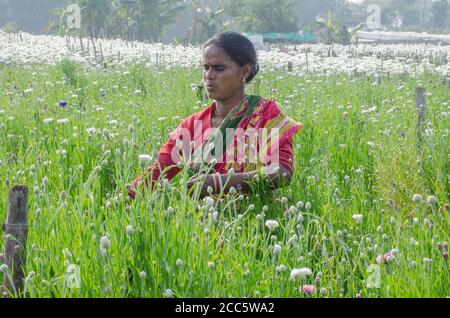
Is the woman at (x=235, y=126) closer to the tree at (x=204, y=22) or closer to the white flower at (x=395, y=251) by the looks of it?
the white flower at (x=395, y=251)

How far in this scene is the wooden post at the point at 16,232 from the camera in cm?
236

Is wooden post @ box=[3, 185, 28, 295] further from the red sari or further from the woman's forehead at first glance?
the woman's forehead

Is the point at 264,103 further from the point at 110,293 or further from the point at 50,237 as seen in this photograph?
the point at 110,293

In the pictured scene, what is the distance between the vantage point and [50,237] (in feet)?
8.71

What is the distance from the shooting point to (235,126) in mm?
3730

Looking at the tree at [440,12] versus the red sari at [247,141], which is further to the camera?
the tree at [440,12]

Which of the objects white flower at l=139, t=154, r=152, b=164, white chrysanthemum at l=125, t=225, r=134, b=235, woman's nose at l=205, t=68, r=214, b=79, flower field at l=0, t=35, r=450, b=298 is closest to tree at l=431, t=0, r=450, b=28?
flower field at l=0, t=35, r=450, b=298

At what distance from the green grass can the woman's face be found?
421mm

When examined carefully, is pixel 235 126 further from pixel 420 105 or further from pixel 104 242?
pixel 420 105

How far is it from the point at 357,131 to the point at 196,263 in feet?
11.1

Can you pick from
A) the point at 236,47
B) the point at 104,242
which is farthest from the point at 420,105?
the point at 104,242

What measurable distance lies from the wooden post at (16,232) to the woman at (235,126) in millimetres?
1194

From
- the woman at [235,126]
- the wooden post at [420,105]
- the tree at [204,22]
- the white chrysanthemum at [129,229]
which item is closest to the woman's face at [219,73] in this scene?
the woman at [235,126]
